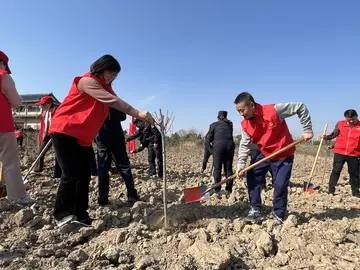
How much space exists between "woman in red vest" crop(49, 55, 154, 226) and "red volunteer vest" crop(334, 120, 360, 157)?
440 cm

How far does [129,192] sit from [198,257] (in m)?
1.78

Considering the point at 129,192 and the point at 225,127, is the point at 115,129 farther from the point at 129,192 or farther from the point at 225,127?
the point at 225,127

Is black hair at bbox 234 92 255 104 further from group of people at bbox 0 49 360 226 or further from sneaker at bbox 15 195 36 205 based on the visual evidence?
sneaker at bbox 15 195 36 205

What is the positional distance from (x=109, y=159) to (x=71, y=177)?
3.60 ft

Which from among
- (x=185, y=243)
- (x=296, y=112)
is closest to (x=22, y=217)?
(x=185, y=243)

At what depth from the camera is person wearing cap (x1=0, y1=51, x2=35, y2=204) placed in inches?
129

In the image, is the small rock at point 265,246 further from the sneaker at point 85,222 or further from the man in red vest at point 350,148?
the man in red vest at point 350,148

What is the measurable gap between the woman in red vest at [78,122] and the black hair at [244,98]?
3.51 ft

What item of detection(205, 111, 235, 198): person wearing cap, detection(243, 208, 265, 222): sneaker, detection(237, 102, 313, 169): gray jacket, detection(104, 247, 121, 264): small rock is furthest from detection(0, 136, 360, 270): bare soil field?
detection(205, 111, 235, 198): person wearing cap

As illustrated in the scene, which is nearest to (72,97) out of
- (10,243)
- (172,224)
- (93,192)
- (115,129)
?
(115,129)

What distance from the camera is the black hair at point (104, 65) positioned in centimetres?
275

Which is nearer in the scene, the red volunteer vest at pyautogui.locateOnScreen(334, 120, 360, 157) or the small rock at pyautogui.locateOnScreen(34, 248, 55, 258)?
the small rock at pyautogui.locateOnScreen(34, 248, 55, 258)

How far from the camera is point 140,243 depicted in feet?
8.17

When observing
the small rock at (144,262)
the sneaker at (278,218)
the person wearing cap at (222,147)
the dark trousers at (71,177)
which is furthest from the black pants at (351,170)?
the dark trousers at (71,177)
